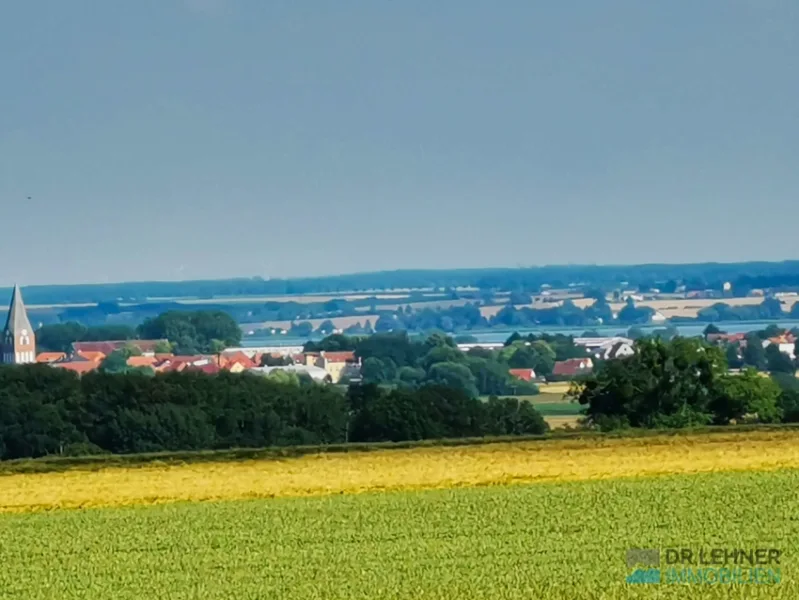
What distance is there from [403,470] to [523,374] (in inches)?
3384

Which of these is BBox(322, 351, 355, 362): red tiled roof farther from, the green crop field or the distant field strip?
the green crop field

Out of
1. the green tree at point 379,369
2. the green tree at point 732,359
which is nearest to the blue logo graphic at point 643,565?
the green tree at point 732,359

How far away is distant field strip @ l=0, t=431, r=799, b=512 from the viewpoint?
87.3 ft

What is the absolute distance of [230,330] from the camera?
183 metres

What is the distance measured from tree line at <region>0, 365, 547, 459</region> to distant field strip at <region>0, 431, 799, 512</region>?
1133 cm

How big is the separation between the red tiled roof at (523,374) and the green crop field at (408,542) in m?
85.3

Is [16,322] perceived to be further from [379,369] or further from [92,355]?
[379,369]

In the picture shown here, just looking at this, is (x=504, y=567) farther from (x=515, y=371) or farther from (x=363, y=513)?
(x=515, y=371)

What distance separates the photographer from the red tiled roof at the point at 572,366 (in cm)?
11269

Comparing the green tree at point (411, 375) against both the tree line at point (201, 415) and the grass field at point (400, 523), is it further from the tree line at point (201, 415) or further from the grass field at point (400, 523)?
the grass field at point (400, 523)

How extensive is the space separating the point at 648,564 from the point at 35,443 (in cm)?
3225

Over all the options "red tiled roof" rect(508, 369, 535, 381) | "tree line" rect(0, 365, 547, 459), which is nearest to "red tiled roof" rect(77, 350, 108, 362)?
"red tiled roof" rect(508, 369, 535, 381)

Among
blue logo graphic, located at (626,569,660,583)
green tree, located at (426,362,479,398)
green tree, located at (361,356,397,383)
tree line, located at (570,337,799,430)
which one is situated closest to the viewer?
blue logo graphic, located at (626,569,660,583)

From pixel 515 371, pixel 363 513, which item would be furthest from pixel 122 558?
pixel 515 371
